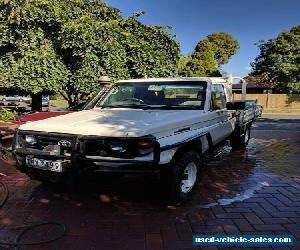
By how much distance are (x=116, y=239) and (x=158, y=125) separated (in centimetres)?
143

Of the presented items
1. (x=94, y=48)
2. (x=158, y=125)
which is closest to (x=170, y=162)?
(x=158, y=125)

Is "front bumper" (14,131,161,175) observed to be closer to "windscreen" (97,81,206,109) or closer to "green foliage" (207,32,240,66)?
"windscreen" (97,81,206,109)

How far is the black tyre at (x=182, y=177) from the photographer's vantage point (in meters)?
4.58

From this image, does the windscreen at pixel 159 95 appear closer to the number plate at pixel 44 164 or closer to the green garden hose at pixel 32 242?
the number plate at pixel 44 164

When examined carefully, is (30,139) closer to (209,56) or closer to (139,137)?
(139,137)

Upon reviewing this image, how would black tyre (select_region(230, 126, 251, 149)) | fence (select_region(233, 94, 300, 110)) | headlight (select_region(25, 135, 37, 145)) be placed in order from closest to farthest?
headlight (select_region(25, 135, 37, 145)) → black tyre (select_region(230, 126, 251, 149)) → fence (select_region(233, 94, 300, 110))

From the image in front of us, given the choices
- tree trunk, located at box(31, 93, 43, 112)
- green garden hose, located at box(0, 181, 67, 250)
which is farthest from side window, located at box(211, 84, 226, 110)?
tree trunk, located at box(31, 93, 43, 112)

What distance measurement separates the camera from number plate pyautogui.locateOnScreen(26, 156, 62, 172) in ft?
14.7

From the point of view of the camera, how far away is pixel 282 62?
39.9m

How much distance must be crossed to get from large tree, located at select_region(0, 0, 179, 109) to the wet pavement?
7128mm

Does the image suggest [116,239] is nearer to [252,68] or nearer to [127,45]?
[127,45]

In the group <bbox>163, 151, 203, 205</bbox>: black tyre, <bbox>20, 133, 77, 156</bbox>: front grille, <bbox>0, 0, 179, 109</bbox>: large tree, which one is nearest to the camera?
<bbox>20, 133, 77, 156</bbox>: front grille

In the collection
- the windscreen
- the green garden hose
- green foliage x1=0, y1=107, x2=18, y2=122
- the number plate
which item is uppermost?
the windscreen

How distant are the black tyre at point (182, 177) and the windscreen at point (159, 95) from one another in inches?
40.5
